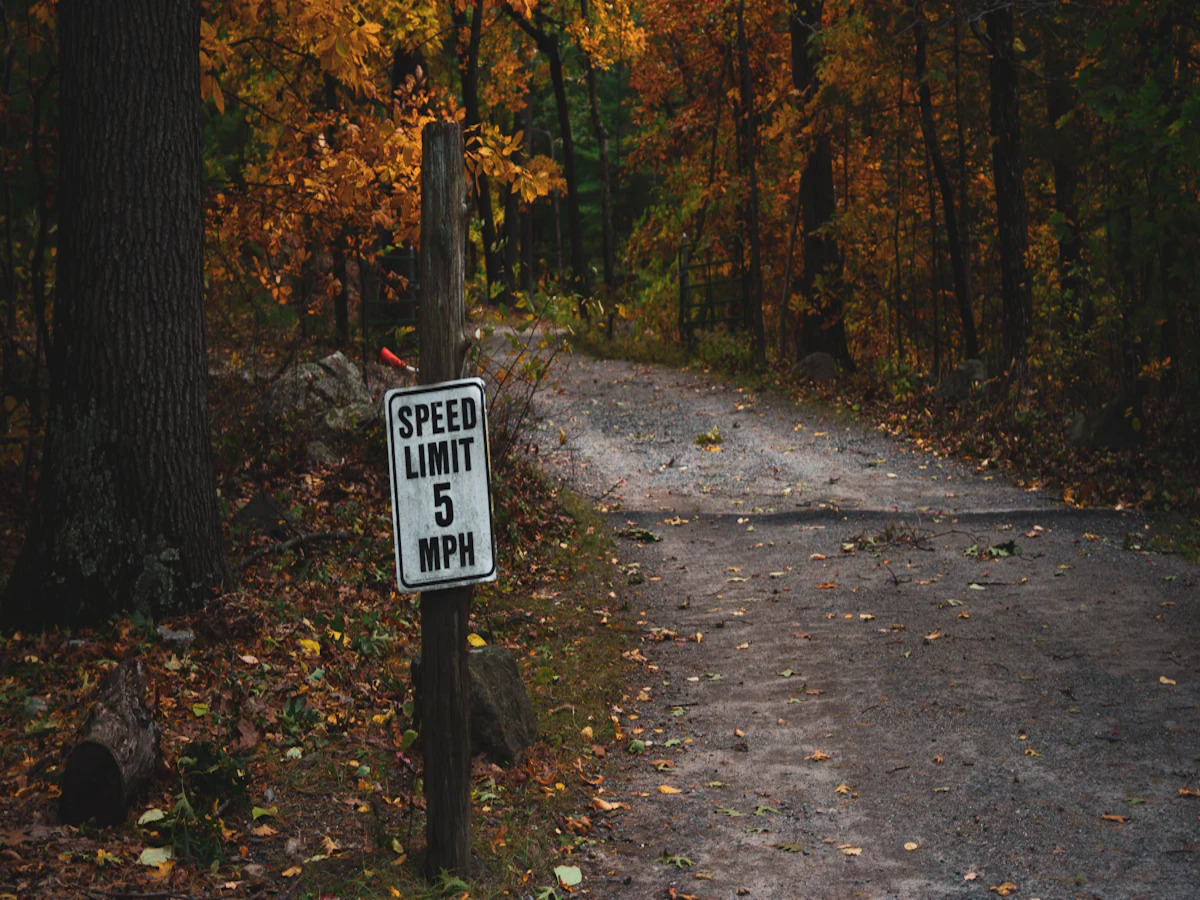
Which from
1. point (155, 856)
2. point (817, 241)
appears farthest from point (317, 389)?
point (817, 241)

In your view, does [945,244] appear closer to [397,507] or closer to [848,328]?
[848,328]

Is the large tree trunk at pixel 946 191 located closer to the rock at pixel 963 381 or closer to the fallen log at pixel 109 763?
A: the rock at pixel 963 381

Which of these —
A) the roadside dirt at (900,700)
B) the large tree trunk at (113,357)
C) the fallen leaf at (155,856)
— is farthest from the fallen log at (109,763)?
the large tree trunk at (113,357)

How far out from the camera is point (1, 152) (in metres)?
8.64

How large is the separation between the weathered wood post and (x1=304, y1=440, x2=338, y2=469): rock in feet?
20.4

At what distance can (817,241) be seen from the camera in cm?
2033

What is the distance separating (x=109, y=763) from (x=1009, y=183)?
44.3 feet

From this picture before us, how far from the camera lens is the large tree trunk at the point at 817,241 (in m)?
19.7

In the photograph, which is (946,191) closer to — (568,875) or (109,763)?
(568,875)

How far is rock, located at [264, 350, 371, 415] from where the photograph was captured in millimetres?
11570

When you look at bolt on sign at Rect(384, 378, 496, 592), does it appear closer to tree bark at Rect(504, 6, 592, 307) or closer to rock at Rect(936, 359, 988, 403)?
rock at Rect(936, 359, 988, 403)

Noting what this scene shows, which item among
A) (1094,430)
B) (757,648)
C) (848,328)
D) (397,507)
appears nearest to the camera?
(397,507)

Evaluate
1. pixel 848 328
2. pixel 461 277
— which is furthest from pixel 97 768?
pixel 848 328

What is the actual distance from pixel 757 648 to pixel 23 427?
18.0ft
